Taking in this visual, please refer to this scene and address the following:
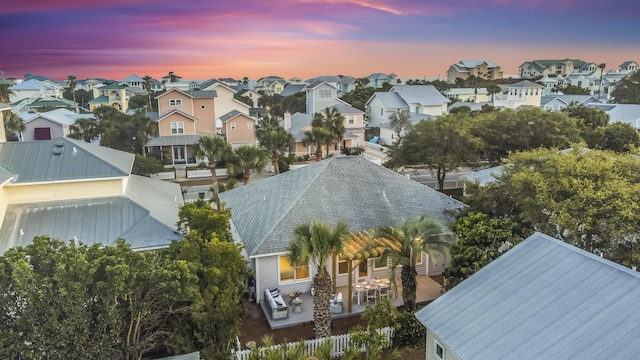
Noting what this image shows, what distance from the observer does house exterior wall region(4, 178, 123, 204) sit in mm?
21203

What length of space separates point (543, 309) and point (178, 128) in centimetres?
4808

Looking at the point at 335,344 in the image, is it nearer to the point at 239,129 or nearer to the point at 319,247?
the point at 319,247

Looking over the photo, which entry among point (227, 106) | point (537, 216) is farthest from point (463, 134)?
point (227, 106)

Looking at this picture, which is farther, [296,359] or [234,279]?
[234,279]

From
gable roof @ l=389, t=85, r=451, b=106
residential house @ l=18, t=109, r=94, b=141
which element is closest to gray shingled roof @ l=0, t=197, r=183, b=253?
residential house @ l=18, t=109, r=94, b=141

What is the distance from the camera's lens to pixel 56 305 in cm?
1193

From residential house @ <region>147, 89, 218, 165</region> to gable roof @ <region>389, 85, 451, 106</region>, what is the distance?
122 feet

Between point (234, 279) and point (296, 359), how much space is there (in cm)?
348

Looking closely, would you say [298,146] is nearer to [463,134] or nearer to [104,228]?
[463,134]

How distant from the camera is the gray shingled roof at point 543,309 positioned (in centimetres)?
1091

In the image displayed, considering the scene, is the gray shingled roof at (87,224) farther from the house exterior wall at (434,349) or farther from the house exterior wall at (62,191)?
the house exterior wall at (434,349)

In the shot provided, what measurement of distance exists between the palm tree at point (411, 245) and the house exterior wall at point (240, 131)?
41573 mm

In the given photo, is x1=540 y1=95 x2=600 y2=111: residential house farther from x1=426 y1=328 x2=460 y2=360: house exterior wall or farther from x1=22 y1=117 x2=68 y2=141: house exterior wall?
x1=426 y1=328 x2=460 y2=360: house exterior wall

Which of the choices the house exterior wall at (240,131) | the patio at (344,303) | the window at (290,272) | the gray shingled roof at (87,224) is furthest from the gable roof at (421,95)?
the gray shingled roof at (87,224)
